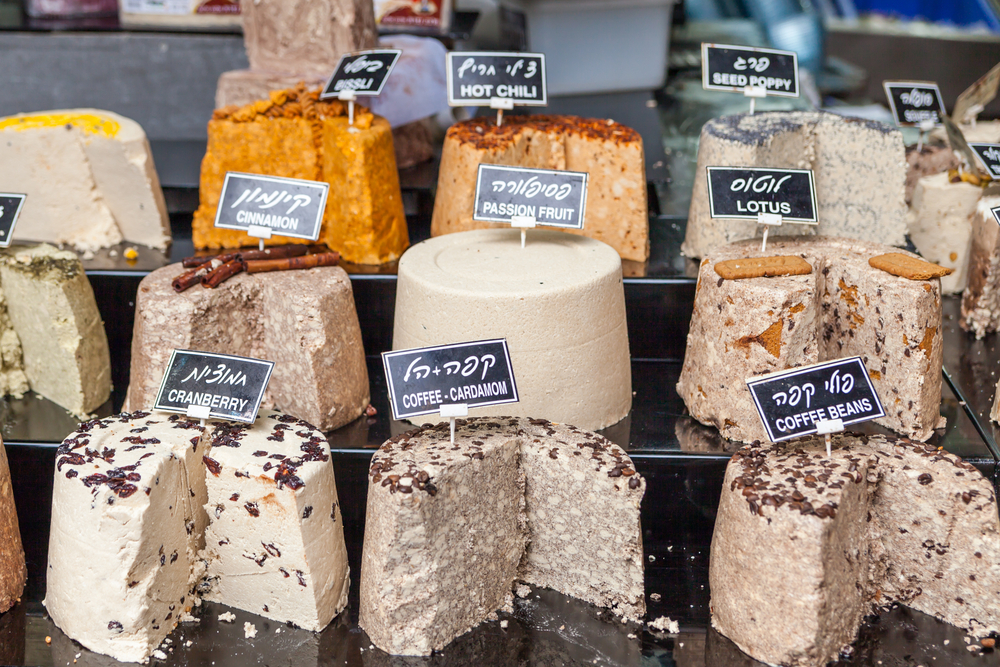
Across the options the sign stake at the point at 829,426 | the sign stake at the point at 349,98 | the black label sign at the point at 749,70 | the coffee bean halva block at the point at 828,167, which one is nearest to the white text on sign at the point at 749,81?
the black label sign at the point at 749,70

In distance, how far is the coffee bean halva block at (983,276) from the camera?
8.32 ft

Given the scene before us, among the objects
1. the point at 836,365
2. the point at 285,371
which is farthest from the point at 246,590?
the point at 836,365

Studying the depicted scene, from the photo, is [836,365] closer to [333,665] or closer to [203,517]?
[333,665]

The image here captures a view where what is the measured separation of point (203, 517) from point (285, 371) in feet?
1.34

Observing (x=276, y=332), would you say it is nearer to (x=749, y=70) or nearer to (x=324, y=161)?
(x=324, y=161)

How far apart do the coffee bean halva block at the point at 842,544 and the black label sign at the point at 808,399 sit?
7cm

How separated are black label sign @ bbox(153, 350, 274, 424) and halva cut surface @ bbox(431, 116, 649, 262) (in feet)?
2.78

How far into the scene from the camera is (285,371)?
2.23m

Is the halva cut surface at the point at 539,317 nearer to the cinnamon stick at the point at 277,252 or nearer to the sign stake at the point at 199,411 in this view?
the cinnamon stick at the point at 277,252

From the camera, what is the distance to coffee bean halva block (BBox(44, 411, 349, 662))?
5.81 ft

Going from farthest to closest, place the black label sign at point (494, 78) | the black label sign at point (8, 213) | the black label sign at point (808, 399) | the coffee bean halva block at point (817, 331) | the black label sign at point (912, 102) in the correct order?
the black label sign at point (912, 102) → the black label sign at point (494, 78) → the black label sign at point (8, 213) → the coffee bean halva block at point (817, 331) → the black label sign at point (808, 399)

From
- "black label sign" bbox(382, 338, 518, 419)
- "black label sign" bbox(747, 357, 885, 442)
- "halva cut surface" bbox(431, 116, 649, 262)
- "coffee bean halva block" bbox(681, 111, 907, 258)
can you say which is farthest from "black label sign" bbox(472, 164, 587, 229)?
"black label sign" bbox(747, 357, 885, 442)

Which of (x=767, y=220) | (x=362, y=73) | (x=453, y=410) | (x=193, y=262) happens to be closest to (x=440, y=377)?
(x=453, y=410)

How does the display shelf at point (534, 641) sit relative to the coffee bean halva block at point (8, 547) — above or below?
below
